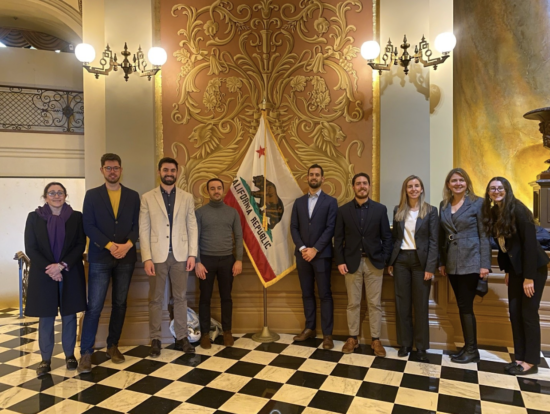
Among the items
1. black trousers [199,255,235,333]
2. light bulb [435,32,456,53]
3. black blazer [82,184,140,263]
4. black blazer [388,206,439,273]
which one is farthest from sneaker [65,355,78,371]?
light bulb [435,32,456,53]

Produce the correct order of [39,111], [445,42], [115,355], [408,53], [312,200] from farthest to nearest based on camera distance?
[39,111]
[408,53]
[312,200]
[445,42]
[115,355]

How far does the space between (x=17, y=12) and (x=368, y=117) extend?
5.03 metres

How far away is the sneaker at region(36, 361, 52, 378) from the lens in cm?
321

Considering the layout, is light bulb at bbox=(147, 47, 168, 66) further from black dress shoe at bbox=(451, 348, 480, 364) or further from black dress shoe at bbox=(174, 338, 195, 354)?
black dress shoe at bbox=(451, 348, 480, 364)

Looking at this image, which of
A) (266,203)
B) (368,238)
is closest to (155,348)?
(266,203)

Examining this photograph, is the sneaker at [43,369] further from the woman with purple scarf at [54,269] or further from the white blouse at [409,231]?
the white blouse at [409,231]

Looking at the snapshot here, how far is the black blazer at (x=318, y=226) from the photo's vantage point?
12.5ft

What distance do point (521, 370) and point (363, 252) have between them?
151cm

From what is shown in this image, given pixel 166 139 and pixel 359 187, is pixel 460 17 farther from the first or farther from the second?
pixel 166 139

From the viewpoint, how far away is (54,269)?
3.15 meters

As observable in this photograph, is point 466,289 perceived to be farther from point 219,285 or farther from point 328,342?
point 219,285

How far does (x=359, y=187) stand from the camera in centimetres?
361

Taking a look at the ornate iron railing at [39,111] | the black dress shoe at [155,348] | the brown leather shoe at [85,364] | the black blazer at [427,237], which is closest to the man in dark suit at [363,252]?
the black blazer at [427,237]

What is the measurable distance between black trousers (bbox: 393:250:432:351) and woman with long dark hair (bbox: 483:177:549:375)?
64 cm
